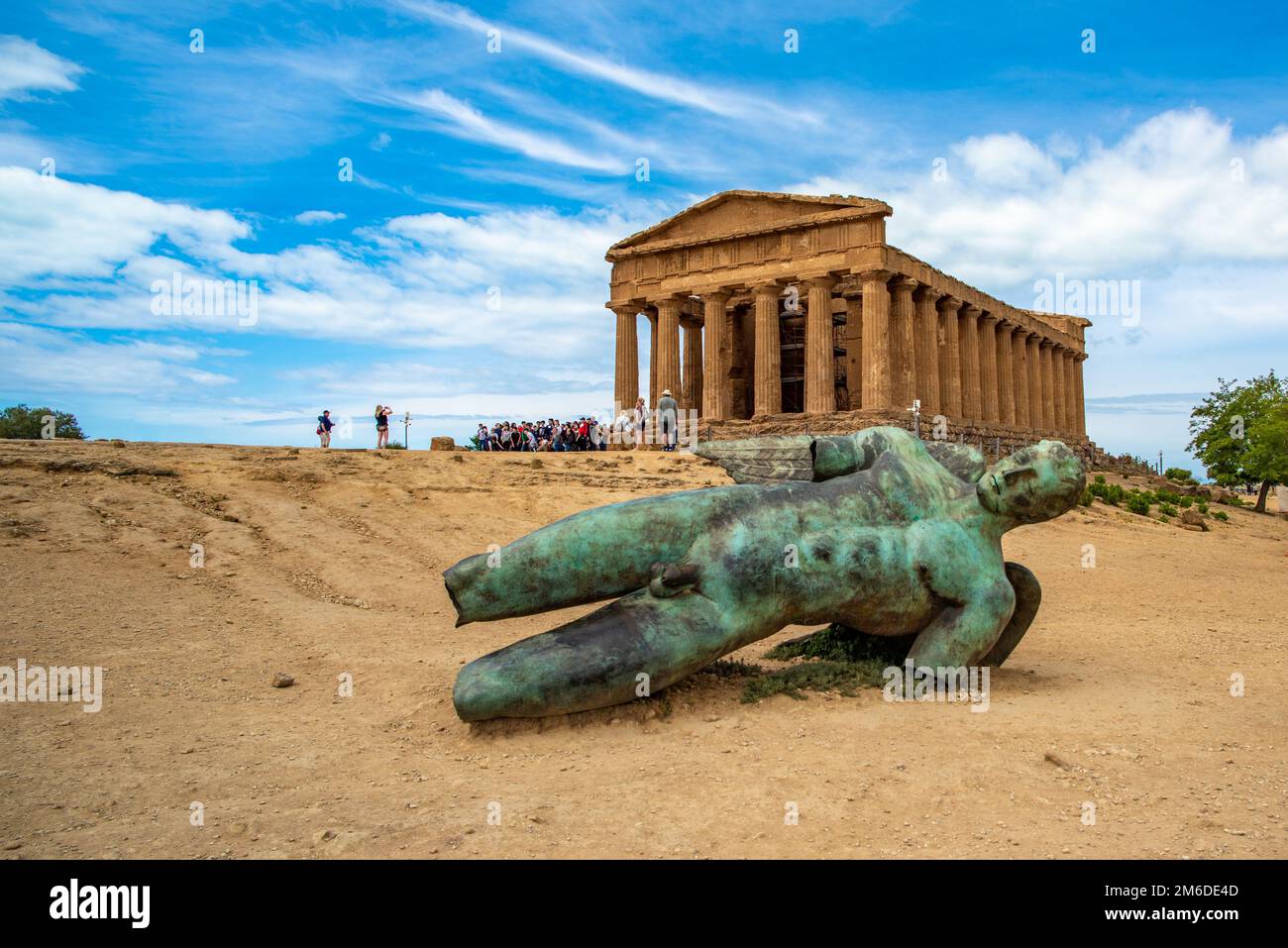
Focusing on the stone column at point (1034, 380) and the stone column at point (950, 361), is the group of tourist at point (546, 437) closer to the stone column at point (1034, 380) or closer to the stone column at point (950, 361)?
the stone column at point (950, 361)

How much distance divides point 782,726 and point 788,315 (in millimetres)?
33179

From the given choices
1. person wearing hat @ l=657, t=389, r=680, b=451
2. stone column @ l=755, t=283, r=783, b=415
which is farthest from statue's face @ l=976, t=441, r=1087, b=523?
stone column @ l=755, t=283, r=783, b=415

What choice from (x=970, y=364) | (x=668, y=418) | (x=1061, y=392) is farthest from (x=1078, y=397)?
(x=668, y=418)

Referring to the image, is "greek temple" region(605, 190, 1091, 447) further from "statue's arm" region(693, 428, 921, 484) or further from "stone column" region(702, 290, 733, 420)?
"statue's arm" region(693, 428, 921, 484)

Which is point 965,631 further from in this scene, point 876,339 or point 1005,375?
point 1005,375

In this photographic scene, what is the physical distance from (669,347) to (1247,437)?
20721 millimetres

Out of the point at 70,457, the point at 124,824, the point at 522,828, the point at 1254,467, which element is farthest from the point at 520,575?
the point at 1254,467

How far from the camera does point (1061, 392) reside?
149 feet

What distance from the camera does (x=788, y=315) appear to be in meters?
36.5

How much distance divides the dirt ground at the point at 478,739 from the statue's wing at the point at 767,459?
1369 mm

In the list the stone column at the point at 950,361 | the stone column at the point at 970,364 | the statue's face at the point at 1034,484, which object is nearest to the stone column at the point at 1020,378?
the stone column at the point at 970,364

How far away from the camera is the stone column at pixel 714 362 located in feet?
105

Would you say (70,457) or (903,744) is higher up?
(70,457)

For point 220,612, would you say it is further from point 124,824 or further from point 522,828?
point 522,828
